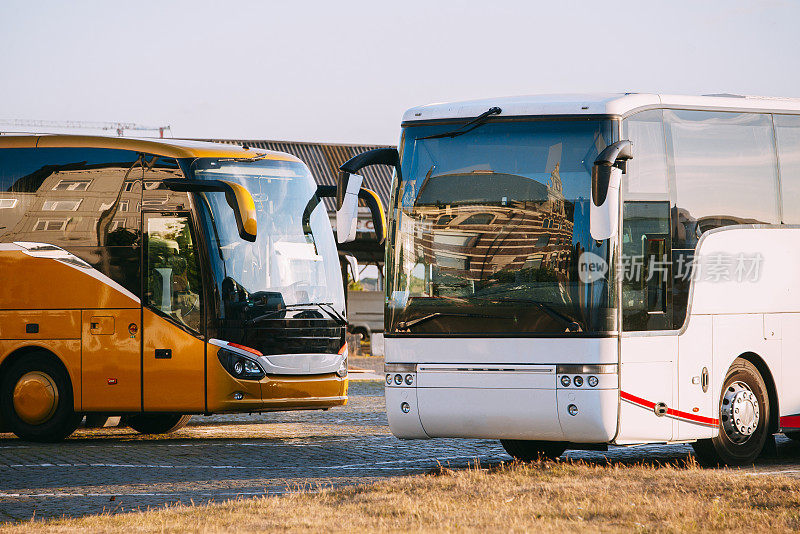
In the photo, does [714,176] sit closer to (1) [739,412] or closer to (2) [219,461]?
(1) [739,412]

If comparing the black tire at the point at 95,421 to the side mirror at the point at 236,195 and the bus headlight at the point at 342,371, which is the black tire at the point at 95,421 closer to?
the bus headlight at the point at 342,371

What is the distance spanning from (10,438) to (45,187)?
3603 mm

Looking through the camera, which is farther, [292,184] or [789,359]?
[292,184]

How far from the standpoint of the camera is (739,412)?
12.6 m

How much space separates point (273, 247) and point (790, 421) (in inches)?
262

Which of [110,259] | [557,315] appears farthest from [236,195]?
[557,315]

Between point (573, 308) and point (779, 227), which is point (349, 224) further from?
point (779, 227)

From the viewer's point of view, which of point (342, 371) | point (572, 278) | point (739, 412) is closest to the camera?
point (572, 278)

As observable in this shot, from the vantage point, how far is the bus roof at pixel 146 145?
15.7m

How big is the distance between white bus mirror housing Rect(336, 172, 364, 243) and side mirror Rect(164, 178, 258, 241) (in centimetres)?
307

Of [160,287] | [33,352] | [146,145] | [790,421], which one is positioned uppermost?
[146,145]

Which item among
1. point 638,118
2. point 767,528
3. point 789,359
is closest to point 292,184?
point 638,118

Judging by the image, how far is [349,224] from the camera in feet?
38.7

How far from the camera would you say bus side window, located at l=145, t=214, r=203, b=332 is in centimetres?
1527
